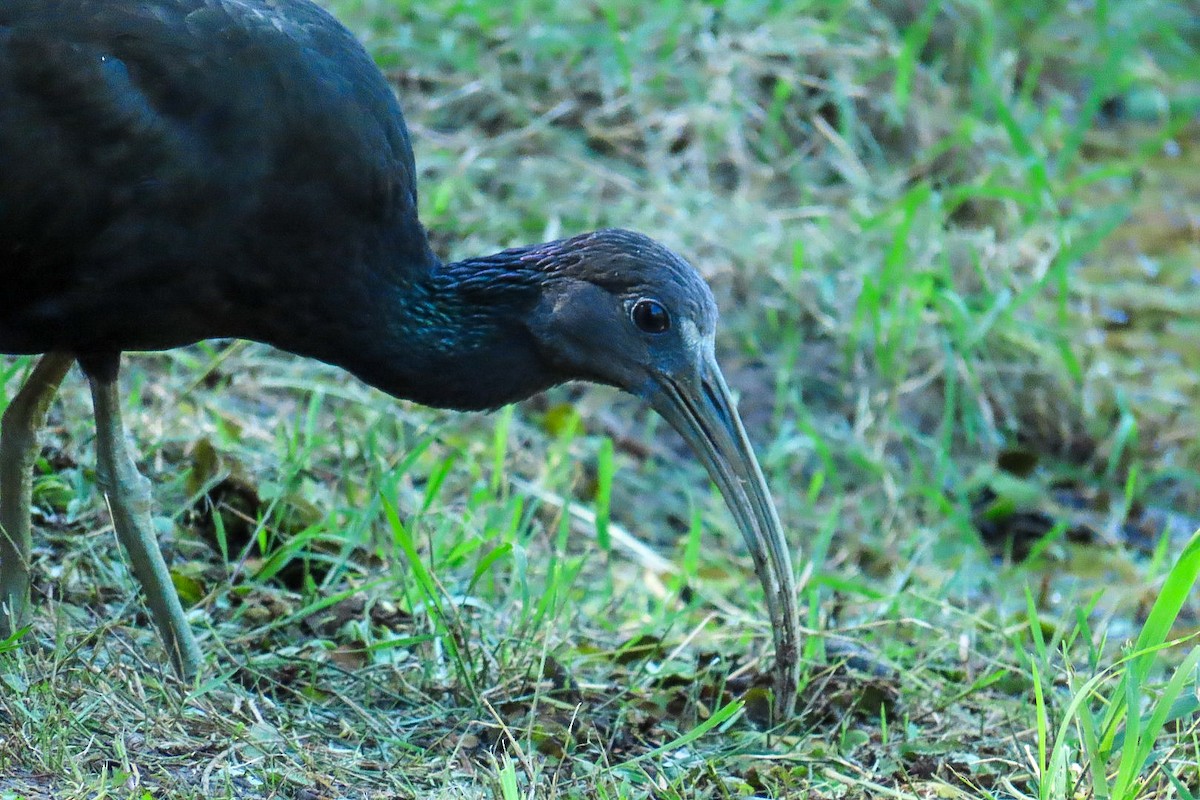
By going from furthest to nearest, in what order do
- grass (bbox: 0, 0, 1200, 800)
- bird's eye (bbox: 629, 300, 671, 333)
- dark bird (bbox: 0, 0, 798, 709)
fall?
1. bird's eye (bbox: 629, 300, 671, 333)
2. grass (bbox: 0, 0, 1200, 800)
3. dark bird (bbox: 0, 0, 798, 709)

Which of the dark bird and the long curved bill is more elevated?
the dark bird

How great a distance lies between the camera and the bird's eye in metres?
4.64

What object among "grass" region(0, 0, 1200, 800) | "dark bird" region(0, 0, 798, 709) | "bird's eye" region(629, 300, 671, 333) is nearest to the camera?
"dark bird" region(0, 0, 798, 709)

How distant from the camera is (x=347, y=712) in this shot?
464 cm

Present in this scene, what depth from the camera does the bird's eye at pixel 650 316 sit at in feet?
15.2

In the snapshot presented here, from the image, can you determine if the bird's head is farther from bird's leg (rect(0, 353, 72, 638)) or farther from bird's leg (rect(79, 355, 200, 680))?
bird's leg (rect(0, 353, 72, 638))

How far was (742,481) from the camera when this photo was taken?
187 inches

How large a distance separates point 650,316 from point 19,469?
175cm

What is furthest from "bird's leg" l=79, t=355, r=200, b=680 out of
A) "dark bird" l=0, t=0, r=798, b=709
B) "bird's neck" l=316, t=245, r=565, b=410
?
"bird's neck" l=316, t=245, r=565, b=410

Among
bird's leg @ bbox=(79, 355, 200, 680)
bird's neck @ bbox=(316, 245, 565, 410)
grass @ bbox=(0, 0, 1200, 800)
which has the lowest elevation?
grass @ bbox=(0, 0, 1200, 800)

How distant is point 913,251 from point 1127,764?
4.54 meters

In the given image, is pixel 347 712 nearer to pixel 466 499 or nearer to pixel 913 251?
pixel 466 499

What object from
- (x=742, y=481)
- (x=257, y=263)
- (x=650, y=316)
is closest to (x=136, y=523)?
(x=257, y=263)

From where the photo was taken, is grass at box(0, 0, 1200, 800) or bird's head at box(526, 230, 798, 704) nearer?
grass at box(0, 0, 1200, 800)
